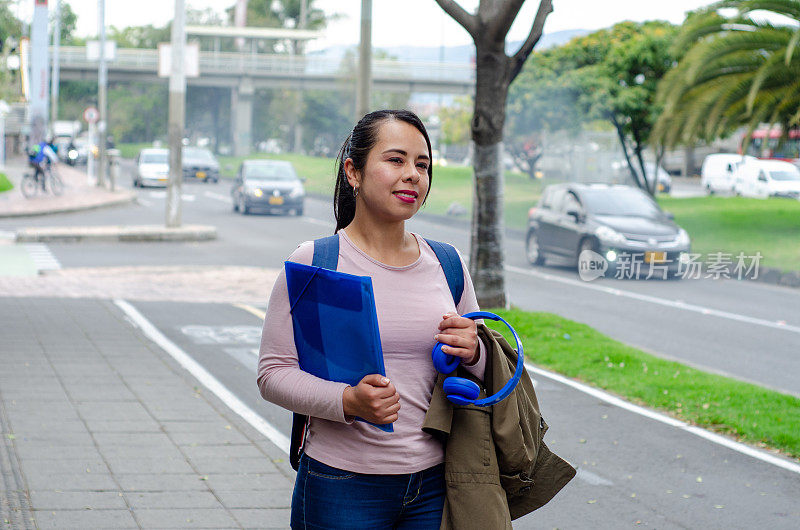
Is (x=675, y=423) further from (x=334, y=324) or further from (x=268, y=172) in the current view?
(x=268, y=172)

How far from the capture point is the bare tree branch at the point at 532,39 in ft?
35.9

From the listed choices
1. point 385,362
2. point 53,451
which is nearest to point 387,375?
point 385,362

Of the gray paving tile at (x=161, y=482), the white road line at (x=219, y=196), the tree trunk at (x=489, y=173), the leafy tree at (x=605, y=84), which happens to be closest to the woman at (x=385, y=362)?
the gray paving tile at (x=161, y=482)

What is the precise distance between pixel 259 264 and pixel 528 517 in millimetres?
13569

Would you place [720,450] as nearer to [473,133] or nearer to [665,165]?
[473,133]

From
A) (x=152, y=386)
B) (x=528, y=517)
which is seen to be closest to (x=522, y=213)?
(x=152, y=386)

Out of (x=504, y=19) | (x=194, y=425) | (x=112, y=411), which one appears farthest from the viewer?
(x=504, y=19)

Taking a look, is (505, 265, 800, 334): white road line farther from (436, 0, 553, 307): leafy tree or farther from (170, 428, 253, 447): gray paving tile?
(170, 428, 253, 447): gray paving tile

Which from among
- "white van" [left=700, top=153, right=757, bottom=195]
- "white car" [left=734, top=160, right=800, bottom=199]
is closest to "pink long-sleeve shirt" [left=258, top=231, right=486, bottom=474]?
"white car" [left=734, top=160, right=800, bottom=199]

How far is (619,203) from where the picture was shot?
1925 centimetres

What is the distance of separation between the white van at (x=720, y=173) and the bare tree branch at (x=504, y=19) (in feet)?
82.0

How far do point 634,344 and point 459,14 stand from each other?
3922 mm

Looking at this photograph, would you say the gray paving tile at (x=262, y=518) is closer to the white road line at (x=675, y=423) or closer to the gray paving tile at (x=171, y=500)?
the gray paving tile at (x=171, y=500)

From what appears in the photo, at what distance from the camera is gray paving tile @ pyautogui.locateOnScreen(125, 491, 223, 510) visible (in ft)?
16.6
